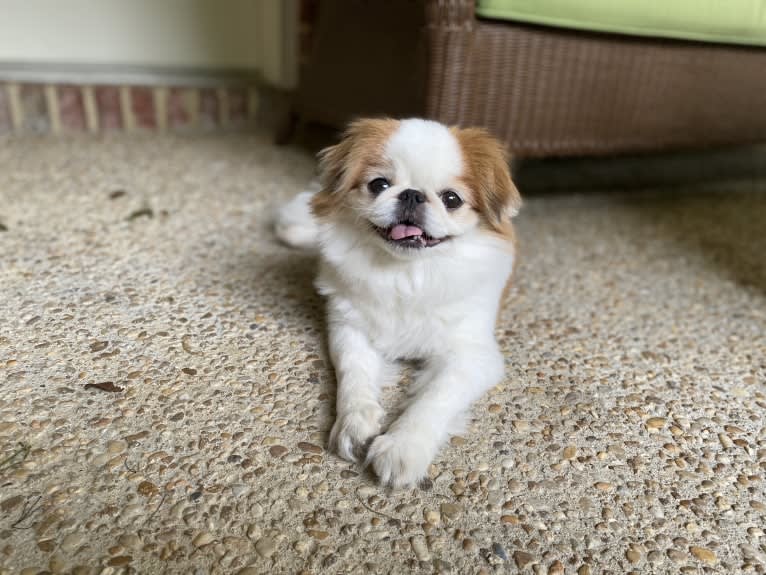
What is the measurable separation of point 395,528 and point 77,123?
10.6 feet

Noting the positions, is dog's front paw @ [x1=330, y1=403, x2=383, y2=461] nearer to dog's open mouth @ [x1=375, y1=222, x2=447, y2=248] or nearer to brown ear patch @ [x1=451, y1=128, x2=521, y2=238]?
dog's open mouth @ [x1=375, y1=222, x2=447, y2=248]

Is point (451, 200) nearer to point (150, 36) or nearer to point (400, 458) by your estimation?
point (400, 458)

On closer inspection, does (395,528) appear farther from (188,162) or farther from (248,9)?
(248,9)

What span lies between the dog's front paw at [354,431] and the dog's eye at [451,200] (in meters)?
0.47

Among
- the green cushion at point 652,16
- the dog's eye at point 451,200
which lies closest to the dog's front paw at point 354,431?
the dog's eye at point 451,200

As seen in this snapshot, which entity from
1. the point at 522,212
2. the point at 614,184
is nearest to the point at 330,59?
the point at 522,212

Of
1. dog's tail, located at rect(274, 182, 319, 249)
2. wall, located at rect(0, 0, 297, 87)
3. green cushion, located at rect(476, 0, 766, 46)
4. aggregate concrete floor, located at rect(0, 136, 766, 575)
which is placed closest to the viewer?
aggregate concrete floor, located at rect(0, 136, 766, 575)

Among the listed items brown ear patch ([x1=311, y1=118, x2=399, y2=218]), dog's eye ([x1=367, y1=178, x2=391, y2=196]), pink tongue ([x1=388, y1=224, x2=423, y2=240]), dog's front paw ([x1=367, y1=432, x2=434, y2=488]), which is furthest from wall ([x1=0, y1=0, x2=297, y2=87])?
dog's front paw ([x1=367, y1=432, x2=434, y2=488])

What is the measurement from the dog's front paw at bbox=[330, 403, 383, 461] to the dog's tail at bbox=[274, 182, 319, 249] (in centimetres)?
97

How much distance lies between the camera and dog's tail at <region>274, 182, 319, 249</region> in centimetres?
212

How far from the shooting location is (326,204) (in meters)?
1.45

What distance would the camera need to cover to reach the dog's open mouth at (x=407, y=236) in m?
1.31

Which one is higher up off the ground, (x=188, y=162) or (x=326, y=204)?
(x=326, y=204)

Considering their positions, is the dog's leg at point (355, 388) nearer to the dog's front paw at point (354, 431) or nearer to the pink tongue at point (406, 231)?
the dog's front paw at point (354, 431)
